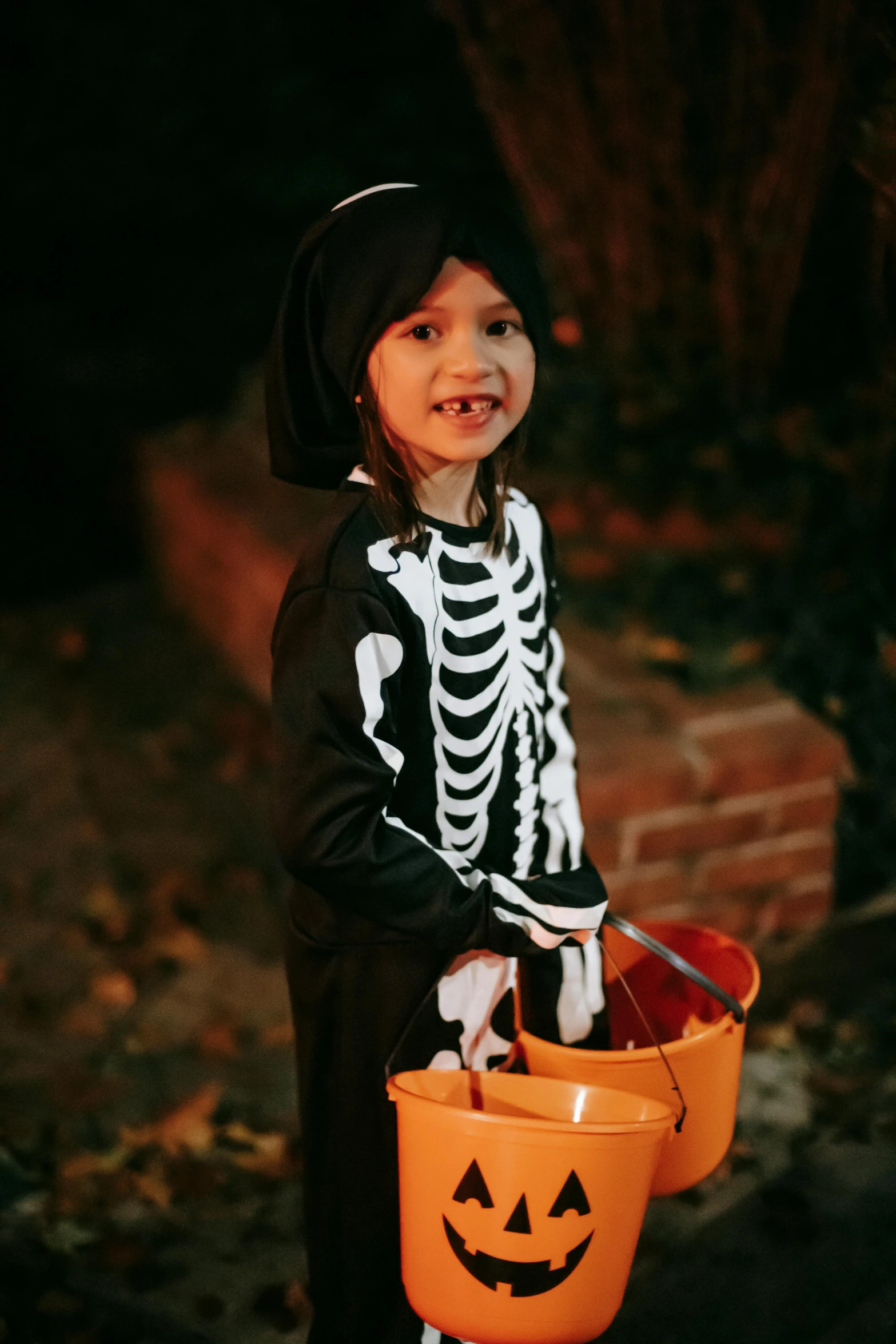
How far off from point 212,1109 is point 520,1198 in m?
1.52

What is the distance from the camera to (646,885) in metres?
2.96

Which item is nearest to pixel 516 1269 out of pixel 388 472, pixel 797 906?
pixel 388 472

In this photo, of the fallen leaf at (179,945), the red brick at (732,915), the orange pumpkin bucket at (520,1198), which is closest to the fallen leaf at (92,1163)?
the fallen leaf at (179,945)

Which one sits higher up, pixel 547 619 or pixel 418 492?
pixel 418 492

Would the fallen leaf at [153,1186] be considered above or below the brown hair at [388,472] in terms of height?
below

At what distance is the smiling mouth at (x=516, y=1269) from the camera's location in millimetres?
1514

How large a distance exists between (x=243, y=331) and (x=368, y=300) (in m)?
4.93

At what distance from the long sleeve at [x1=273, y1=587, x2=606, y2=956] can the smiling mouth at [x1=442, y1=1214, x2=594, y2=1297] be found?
0.38m

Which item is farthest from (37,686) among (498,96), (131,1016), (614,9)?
(614,9)

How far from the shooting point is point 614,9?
12.4 feet

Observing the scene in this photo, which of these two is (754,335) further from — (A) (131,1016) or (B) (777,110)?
(A) (131,1016)

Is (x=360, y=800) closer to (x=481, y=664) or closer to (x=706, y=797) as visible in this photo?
(x=481, y=664)

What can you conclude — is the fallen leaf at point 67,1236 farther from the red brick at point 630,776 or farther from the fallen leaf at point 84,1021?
the red brick at point 630,776

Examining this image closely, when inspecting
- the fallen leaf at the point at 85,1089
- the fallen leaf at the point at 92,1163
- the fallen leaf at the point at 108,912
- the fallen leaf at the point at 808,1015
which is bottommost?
the fallen leaf at the point at 92,1163
